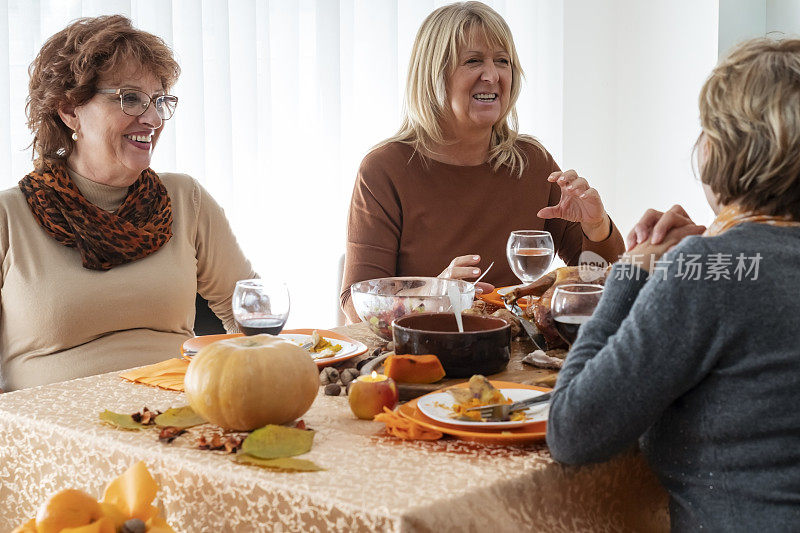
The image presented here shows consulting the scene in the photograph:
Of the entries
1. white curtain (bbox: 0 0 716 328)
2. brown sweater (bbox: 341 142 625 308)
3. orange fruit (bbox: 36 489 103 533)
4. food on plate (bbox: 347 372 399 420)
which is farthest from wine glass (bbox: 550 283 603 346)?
white curtain (bbox: 0 0 716 328)

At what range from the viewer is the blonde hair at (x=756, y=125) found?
0.91 metres

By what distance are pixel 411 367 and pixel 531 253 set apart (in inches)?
25.7

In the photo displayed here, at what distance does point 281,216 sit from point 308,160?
0.82 ft

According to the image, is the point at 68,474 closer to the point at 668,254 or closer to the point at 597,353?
the point at 597,353

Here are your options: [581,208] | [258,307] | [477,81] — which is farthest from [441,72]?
[258,307]

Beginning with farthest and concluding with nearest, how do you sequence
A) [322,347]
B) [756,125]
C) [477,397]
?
1. [322,347]
2. [477,397]
3. [756,125]

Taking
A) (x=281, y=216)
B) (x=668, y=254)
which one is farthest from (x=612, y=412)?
(x=281, y=216)

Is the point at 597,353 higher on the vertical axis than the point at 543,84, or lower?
→ lower

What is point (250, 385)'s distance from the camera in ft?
3.16

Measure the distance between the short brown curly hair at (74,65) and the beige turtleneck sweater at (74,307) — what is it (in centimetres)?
11

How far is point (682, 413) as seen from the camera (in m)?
0.94

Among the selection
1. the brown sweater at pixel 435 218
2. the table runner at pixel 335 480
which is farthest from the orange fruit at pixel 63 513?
the brown sweater at pixel 435 218

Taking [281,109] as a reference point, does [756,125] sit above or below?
below

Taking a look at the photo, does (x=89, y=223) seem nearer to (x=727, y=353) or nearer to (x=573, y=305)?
(x=573, y=305)
